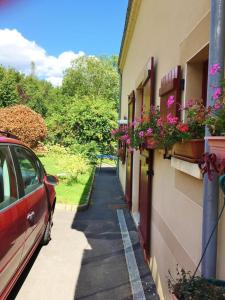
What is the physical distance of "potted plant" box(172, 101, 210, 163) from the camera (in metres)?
2.38

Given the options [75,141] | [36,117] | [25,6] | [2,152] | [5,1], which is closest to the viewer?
[2,152]

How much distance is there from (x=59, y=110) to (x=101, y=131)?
3237mm

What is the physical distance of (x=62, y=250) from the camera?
5.74m

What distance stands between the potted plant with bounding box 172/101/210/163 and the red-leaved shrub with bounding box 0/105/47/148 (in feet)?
65.3

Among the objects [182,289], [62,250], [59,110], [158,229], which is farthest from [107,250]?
[59,110]

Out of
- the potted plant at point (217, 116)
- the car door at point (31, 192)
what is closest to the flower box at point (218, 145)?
the potted plant at point (217, 116)

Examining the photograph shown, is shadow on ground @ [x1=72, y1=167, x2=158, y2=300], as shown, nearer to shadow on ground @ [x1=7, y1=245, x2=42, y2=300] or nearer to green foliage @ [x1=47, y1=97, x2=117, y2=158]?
shadow on ground @ [x1=7, y1=245, x2=42, y2=300]

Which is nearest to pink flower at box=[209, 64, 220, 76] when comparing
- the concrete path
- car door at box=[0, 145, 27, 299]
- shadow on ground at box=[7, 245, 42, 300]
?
car door at box=[0, 145, 27, 299]

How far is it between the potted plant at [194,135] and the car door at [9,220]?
154cm

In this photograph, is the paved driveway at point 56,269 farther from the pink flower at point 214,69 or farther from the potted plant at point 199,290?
the pink flower at point 214,69

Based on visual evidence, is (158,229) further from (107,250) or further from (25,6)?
(25,6)

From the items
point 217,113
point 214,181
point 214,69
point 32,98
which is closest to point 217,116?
point 217,113

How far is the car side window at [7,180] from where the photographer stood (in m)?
3.39

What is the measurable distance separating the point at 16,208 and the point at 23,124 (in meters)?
19.3
